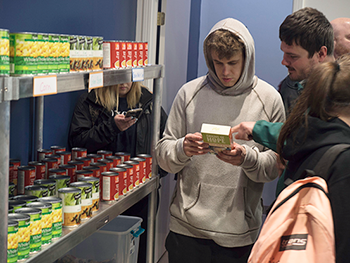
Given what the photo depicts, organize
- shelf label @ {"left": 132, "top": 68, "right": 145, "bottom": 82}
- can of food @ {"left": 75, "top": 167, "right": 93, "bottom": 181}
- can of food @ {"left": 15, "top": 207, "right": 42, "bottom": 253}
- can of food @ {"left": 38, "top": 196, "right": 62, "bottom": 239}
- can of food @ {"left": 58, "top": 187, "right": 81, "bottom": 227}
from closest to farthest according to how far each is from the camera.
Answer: can of food @ {"left": 15, "top": 207, "right": 42, "bottom": 253}, can of food @ {"left": 38, "top": 196, "right": 62, "bottom": 239}, can of food @ {"left": 58, "top": 187, "right": 81, "bottom": 227}, can of food @ {"left": 75, "top": 167, "right": 93, "bottom": 181}, shelf label @ {"left": 132, "top": 68, "right": 145, "bottom": 82}

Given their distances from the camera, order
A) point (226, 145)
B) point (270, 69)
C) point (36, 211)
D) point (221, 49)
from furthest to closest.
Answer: point (270, 69) < point (221, 49) < point (226, 145) < point (36, 211)

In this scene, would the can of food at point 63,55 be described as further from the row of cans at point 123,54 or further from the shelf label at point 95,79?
the row of cans at point 123,54

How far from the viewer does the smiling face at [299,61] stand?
6.66ft

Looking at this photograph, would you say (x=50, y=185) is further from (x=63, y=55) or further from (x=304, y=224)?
(x=304, y=224)

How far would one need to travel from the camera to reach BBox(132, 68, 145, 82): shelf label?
198cm

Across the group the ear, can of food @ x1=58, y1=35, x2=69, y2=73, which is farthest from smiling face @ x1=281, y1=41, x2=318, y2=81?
can of food @ x1=58, y1=35, x2=69, y2=73

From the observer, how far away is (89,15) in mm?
2553

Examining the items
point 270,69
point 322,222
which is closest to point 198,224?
point 322,222

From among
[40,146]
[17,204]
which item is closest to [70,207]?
[17,204]

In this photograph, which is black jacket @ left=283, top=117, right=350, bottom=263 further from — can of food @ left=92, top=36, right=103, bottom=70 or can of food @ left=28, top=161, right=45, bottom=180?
can of food @ left=28, top=161, right=45, bottom=180

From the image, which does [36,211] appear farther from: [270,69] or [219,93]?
[270,69]

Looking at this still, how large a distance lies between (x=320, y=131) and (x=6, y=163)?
36.8 inches

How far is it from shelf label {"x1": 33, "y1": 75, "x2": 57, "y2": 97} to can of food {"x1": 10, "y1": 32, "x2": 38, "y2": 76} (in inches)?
2.2

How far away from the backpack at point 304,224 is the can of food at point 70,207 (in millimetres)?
773
